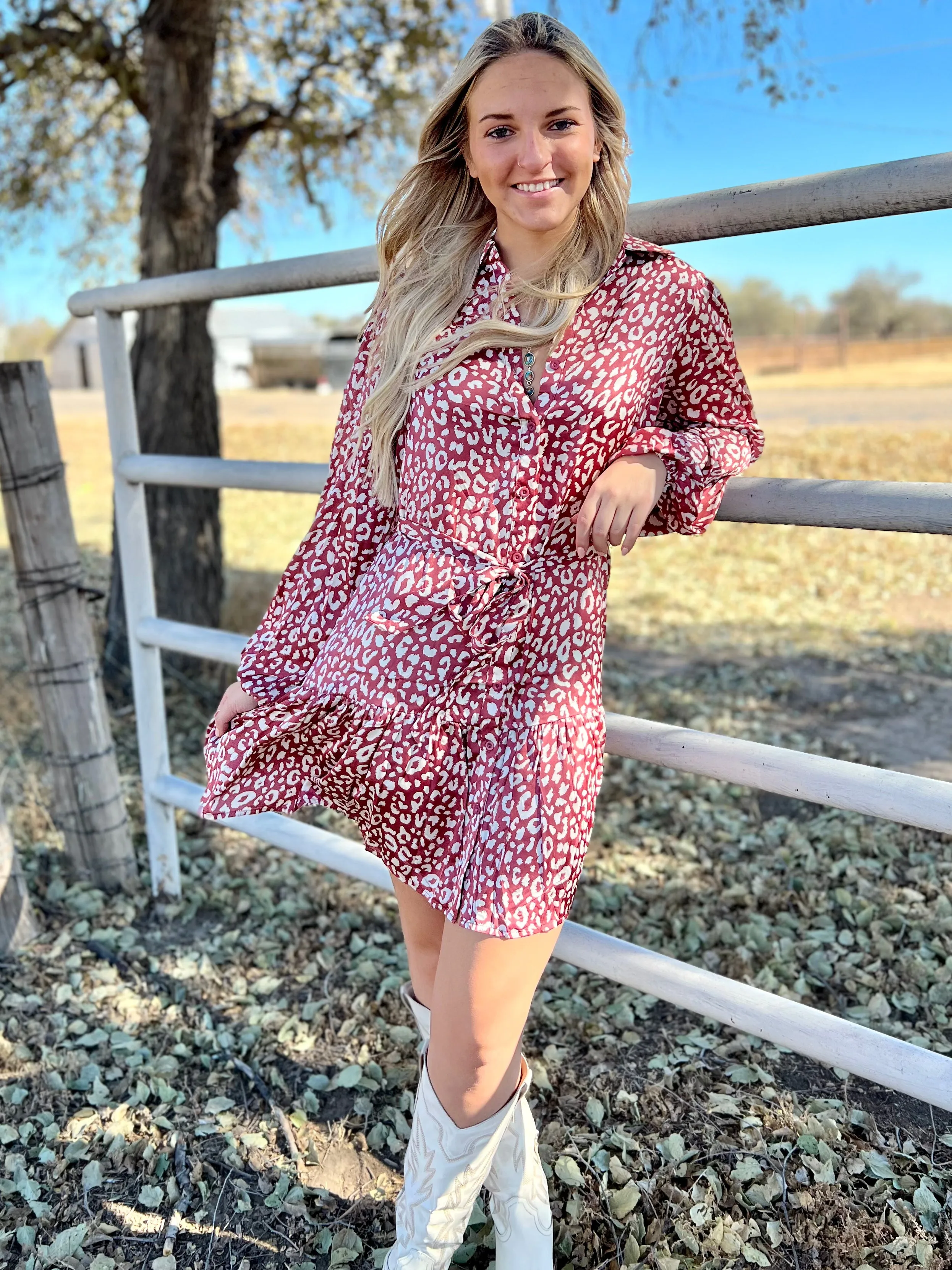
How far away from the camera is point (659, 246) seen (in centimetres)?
153

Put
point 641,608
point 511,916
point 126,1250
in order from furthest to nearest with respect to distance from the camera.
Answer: point 641,608 → point 126,1250 → point 511,916

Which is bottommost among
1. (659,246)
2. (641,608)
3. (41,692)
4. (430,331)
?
(641,608)

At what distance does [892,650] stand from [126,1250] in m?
4.35

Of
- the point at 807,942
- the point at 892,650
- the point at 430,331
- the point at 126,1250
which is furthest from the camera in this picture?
the point at 892,650

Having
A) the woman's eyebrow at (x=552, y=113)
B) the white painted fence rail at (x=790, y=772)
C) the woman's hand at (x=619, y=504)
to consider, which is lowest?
the white painted fence rail at (x=790, y=772)

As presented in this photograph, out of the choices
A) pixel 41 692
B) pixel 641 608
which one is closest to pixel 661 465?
pixel 41 692

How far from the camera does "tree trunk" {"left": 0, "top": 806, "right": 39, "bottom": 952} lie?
2.67m

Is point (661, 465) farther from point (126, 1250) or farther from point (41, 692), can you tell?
point (41, 692)

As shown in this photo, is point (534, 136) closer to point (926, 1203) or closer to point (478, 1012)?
point (478, 1012)

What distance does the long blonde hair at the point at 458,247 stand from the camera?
1.45 meters

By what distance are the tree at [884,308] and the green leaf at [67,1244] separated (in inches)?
1401

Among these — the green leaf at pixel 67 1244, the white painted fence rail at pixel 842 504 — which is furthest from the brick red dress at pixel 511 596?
the green leaf at pixel 67 1244

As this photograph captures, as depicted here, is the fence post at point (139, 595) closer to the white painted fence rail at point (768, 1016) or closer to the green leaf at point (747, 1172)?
the white painted fence rail at point (768, 1016)

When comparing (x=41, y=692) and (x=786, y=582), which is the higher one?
(x=41, y=692)
